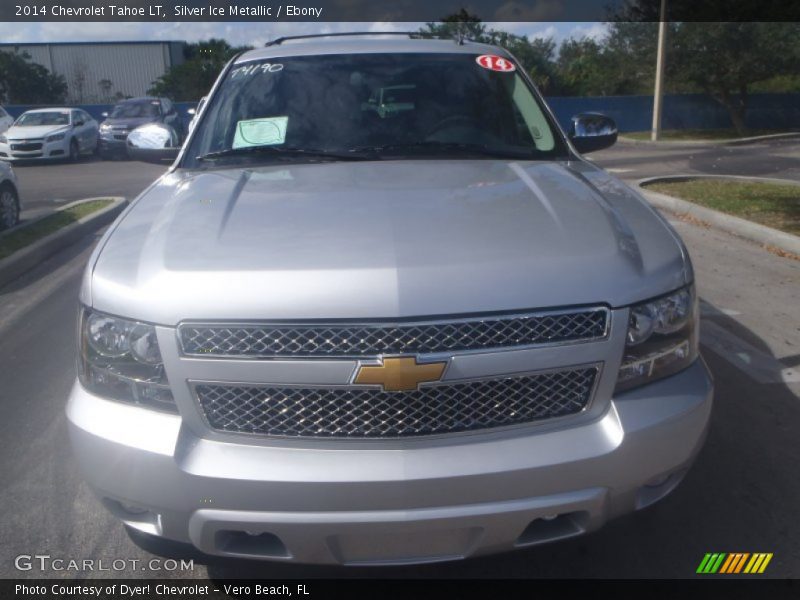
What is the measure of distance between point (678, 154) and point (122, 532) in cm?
2183

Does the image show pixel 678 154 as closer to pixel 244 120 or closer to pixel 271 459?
pixel 244 120

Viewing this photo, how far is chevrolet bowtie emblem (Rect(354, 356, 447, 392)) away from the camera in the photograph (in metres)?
2.30

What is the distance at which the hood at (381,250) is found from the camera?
92.6 inches

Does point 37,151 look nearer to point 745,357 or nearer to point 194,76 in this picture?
point 194,76

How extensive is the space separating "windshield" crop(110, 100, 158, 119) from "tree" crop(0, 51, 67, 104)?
1559cm

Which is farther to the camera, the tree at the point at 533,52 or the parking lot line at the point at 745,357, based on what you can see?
the tree at the point at 533,52

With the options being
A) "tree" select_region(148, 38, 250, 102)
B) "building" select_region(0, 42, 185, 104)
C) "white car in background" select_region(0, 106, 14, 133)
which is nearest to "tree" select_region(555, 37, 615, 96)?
"tree" select_region(148, 38, 250, 102)

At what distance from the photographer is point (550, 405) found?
244 centimetres

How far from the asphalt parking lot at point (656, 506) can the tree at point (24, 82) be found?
33.0m

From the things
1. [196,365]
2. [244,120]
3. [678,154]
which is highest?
[244,120]

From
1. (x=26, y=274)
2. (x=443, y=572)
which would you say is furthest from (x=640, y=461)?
(x=26, y=274)

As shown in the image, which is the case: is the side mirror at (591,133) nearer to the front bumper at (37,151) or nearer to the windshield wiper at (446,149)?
the windshield wiper at (446,149)

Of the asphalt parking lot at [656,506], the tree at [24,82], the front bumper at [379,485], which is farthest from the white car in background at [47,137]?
the front bumper at [379,485]

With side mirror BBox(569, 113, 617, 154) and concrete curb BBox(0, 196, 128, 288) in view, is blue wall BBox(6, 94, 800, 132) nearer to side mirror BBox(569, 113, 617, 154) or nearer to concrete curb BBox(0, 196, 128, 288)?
concrete curb BBox(0, 196, 128, 288)
